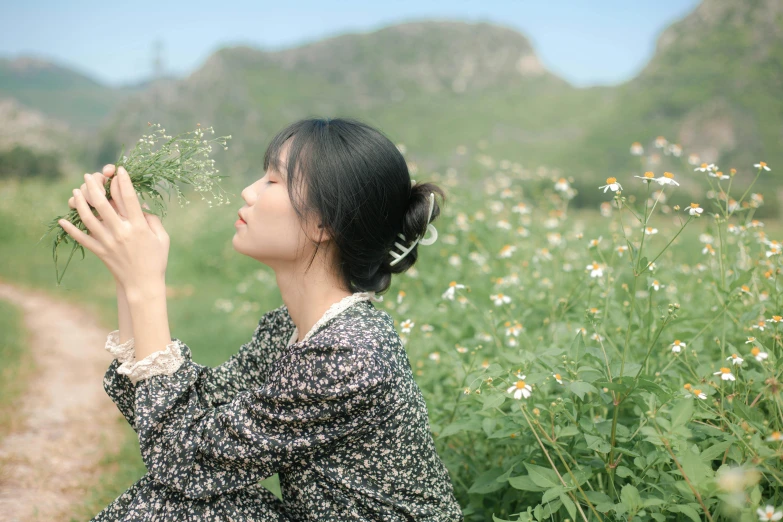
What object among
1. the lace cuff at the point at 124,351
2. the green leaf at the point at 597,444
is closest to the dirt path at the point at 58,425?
the lace cuff at the point at 124,351

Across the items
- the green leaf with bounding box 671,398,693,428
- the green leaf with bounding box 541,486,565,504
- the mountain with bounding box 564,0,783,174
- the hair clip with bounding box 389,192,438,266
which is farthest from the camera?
the mountain with bounding box 564,0,783,174

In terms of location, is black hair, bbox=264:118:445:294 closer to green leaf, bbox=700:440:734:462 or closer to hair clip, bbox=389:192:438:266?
hair clip, bbox=389:192:438:266

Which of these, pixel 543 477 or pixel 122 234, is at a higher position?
pixel 122 234

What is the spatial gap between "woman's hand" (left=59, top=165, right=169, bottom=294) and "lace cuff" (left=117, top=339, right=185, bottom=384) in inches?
6.2

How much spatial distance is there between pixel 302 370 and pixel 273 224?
40 cm

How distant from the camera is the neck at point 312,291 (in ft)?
5.33

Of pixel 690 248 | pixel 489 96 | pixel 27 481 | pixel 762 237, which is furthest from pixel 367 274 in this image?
pixel 489 96

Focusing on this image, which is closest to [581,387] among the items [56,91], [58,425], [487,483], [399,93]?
[487,483]

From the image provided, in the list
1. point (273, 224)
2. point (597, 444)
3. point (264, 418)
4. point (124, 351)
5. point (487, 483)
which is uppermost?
point (273, 224)

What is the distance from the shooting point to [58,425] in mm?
3119

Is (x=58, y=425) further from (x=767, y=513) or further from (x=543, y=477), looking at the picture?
(x=767, y=513)

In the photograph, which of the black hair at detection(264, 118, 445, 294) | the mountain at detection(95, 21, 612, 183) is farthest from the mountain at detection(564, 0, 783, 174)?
the black hair at detection(264, 118, 445, 294)

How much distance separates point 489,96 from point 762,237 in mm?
38358

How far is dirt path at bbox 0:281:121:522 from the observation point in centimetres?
241
